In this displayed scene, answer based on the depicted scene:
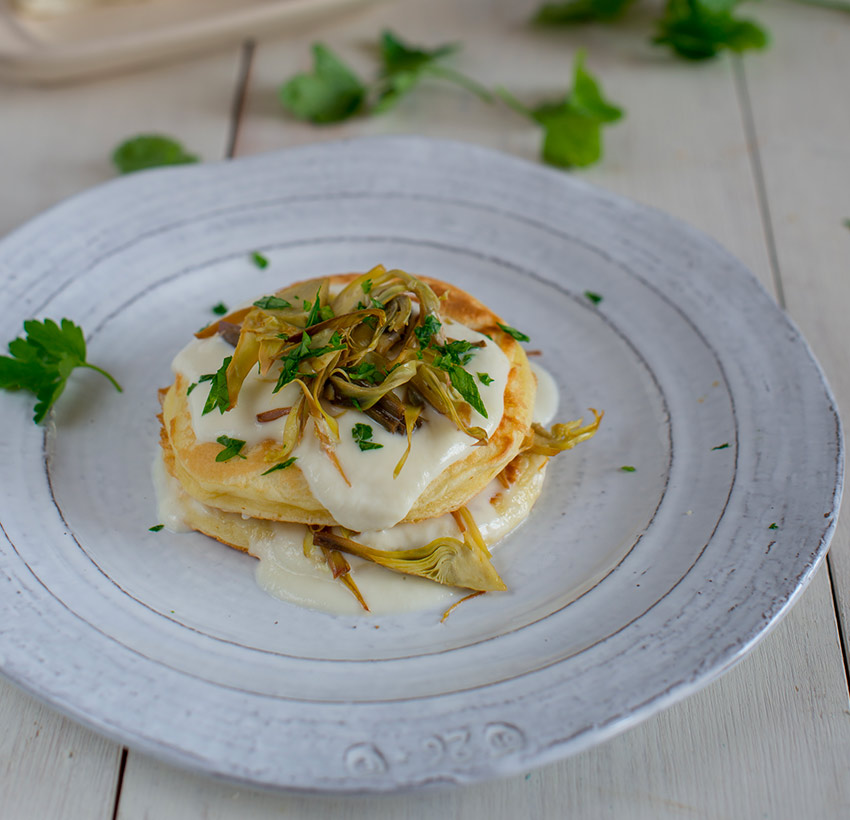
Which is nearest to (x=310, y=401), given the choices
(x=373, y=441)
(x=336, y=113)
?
(x=373, y=441)

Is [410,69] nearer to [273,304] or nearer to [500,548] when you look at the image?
[273,304]

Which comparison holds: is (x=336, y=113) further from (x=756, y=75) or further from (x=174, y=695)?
(x=174, y=695)

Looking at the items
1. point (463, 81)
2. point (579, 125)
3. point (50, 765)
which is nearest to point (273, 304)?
point (50, 765)

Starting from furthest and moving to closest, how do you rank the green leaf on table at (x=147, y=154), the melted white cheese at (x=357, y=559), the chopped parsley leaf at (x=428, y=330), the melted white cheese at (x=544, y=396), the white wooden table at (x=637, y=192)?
the green leaf on table at (x=147, y=154), the melted white cheese at (x=544, y=396), the chopped parsley leaf at (x=428, y=330), the melted white cheese at (x=357, y=559), the white wooden table at (x=637, y=192)

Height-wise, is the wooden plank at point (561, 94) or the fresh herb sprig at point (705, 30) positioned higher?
the fresh herb sprig at point (705, 30)

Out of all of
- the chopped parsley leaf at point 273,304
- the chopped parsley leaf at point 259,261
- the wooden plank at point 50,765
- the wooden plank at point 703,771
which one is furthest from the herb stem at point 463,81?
the wooden plank at point 50,765

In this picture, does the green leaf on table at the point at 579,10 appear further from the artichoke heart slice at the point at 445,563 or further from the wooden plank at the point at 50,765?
the wooden plank at the point at 50,765

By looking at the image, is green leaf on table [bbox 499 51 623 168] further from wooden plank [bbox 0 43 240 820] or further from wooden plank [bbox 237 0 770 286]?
wooden plank [bbox 0 43 240 820]
